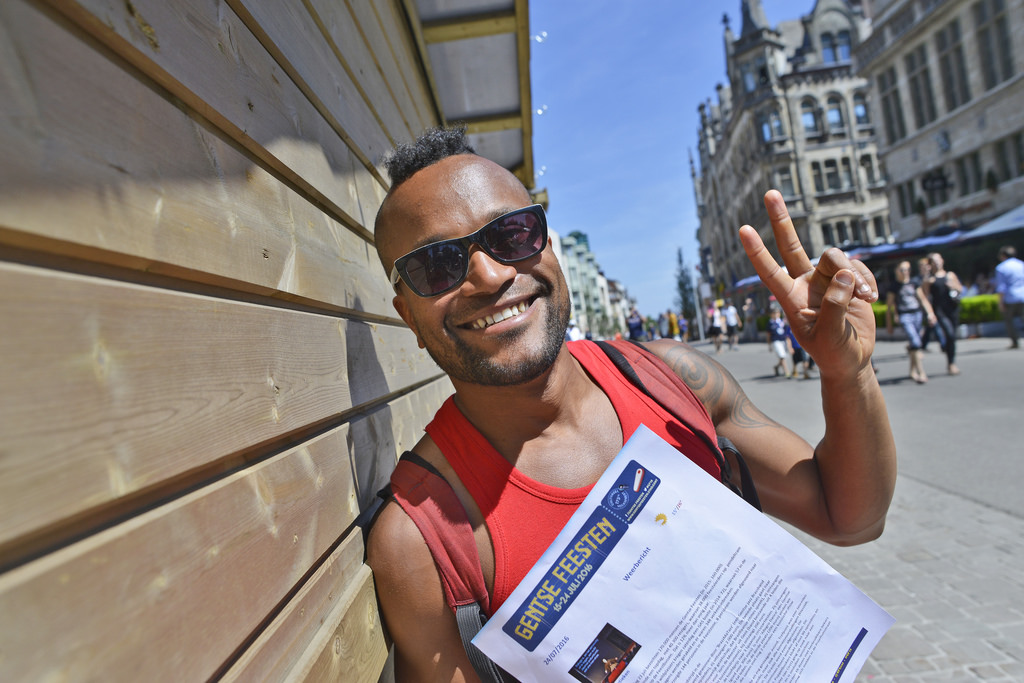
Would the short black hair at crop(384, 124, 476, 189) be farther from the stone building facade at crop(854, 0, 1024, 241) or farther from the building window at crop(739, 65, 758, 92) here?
the building window at crop(739, 65, 758, 92)

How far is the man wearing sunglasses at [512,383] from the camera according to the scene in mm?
1526

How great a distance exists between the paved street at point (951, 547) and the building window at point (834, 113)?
125 feet

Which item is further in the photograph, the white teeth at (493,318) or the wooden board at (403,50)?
the wooden board at (403,50)

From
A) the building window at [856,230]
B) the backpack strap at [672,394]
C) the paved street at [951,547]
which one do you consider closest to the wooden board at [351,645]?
the backpack strap at [672,394]

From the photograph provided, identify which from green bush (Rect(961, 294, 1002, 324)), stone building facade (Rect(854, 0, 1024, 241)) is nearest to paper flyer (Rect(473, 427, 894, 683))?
green bush (Rect(961, 294, 1002, 324))

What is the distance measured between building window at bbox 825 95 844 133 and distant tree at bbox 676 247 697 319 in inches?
877

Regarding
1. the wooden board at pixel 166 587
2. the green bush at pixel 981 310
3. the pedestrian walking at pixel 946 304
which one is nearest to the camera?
the wooden board at pixel 166 587

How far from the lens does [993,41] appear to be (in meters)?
22.3

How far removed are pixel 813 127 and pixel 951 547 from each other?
43.8 m

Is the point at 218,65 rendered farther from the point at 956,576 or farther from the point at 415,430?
the point at 956,576

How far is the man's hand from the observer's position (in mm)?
1578

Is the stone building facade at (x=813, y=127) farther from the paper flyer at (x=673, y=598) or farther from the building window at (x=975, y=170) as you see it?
the paper flyer at (x=673, y=598)

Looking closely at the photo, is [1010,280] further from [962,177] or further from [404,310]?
[962,177]

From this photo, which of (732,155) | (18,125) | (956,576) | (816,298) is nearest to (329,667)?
(18,125)
